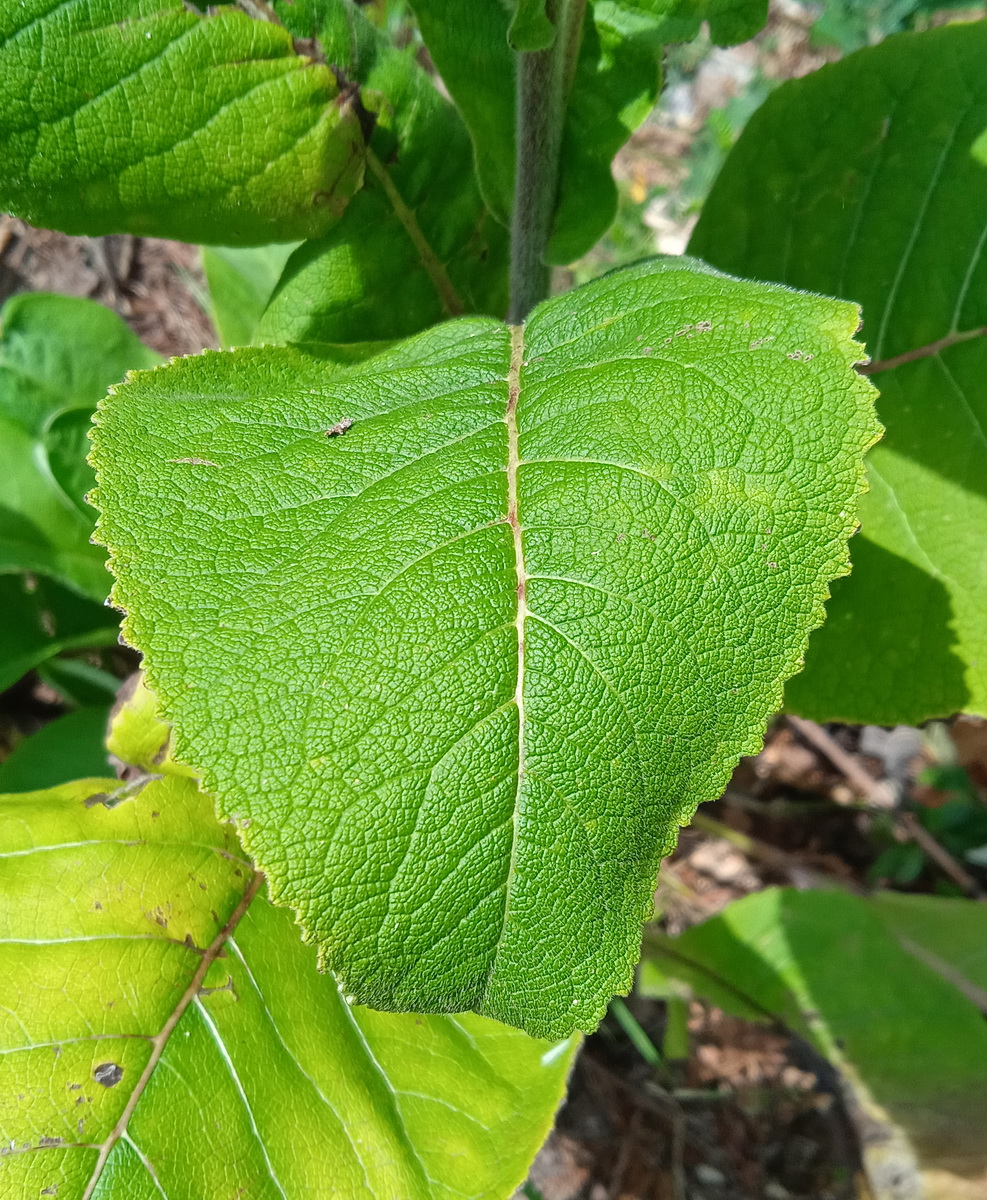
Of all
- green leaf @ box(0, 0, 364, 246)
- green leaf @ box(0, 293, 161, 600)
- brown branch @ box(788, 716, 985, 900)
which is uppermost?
green leaf @ box(0, 0, 364, 246)

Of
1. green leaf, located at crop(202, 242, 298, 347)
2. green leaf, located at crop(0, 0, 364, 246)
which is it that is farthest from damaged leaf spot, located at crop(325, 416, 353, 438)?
green leaf, located at crop(202, 242, 298, 347)

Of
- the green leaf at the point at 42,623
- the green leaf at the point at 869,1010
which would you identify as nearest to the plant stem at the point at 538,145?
the green leaf at the point at 42,623

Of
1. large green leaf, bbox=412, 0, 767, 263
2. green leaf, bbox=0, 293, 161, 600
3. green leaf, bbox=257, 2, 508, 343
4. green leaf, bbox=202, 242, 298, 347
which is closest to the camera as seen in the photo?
large green leaf, bbox=412, 0, 767, 263

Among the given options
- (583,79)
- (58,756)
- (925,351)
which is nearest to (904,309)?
(925,351)

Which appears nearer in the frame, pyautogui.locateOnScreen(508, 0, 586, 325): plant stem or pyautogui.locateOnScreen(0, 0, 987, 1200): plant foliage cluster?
pyautogui.locateOnScreen(0, 0, 987, 1200): plant foliage cluster

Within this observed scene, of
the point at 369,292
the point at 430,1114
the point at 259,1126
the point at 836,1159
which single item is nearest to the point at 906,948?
the point at 836,1159

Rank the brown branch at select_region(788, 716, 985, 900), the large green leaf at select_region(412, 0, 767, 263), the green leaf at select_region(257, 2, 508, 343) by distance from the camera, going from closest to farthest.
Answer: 1. the large green leaf at select_region(412, 0, 767, 263)
2. the green leaf at select_region(257, 2, 508, 343)
3. the brown branch at select_region(788, 716, 985, 900)

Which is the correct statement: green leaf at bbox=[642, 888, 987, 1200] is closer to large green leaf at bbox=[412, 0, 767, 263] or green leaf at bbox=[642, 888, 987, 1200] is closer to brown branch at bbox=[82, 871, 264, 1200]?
brown branch at bbox=[82, 871, 264, 1200]
